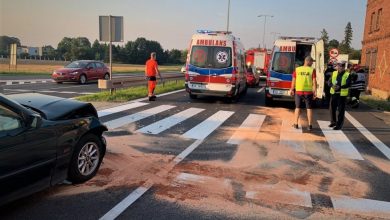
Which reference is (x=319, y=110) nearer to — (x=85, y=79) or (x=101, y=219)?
(x=101, y=219)

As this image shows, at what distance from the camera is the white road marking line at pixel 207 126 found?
917 cm

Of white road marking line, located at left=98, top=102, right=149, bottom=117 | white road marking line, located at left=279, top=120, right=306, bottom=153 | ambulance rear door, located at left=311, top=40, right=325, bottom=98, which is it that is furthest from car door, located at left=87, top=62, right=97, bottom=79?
white road marking line, located at left=279, top=120, right=306, bottom=153

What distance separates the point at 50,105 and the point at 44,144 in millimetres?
891

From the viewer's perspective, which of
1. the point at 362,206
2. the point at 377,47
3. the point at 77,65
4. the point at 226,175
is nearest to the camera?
the point at 362,206

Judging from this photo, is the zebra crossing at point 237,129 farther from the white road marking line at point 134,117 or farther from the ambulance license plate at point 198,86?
the ambulance license plate at point 198,86

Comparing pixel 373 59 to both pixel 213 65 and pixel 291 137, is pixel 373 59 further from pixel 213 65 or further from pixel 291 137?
pixel 291 137

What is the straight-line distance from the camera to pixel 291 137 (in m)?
9.41

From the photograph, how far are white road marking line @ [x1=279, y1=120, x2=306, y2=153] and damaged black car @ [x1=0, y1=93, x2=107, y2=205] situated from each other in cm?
424

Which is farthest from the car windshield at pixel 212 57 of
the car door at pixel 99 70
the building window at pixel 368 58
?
the building window at pixel 368 58

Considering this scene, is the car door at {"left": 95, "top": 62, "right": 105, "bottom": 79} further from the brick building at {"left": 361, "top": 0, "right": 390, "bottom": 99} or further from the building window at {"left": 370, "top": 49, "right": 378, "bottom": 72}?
the building window at {"left": 370, "top": 49, "right": 378, "bottom": 72}

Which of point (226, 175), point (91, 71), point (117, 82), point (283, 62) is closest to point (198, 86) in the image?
point (117, 82)

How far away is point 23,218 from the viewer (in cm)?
434

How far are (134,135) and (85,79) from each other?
17.6m

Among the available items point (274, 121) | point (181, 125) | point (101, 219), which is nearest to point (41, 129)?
point (101, 219)
